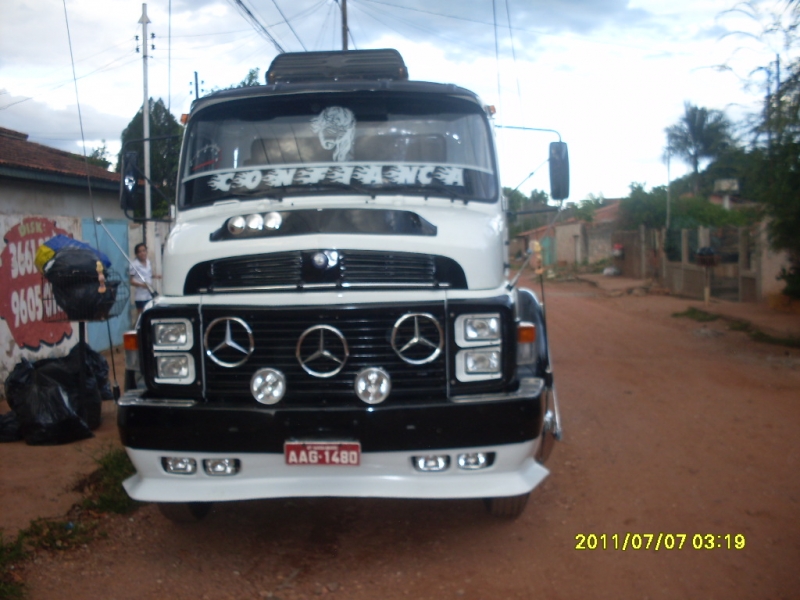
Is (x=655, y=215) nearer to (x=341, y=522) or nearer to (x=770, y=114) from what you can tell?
(x=770, y=114)

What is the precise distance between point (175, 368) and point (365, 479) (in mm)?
1112

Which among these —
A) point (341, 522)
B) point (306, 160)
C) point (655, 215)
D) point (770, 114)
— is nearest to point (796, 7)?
point (770, 114)

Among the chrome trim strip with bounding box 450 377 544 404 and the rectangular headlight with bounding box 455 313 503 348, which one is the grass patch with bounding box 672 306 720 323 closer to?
the chrome trim strip with bounding box 450 377 544 404

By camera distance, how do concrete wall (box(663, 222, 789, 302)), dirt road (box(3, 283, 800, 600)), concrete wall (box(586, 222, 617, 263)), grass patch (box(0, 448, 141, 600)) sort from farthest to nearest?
concrete wall (box(586, 222, 617, 263)) < concrete wall (box(663, 222, 789, 302)) < grass patch (box(0, 448, 141, 600)) < dirt road (box(3, 283, 800, 600))

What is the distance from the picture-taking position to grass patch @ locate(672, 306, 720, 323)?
15.1 meters

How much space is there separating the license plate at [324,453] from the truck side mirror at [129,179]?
7.96 feet

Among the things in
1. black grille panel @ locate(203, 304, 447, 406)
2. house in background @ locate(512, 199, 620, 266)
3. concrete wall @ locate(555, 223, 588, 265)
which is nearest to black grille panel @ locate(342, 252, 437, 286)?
black grille panel @ locate(203, 304, 447, 406)

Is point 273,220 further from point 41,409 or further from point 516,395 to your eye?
point 41,409

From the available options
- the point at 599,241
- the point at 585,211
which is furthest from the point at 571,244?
the point at 585,211

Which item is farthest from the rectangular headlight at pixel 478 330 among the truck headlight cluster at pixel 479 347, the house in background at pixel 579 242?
the house in background at pixel 579 242

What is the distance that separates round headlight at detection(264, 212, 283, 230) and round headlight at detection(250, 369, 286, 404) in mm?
808

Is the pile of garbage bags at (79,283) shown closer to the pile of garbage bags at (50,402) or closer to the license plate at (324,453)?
the pile of garbage bags at (50,402)

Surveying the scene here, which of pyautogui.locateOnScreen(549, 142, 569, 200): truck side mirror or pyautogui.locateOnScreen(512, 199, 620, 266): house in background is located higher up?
pyautogui.locateOnScreen(549, 142, 569, 200): truck side mirror

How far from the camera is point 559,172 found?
5.25m
